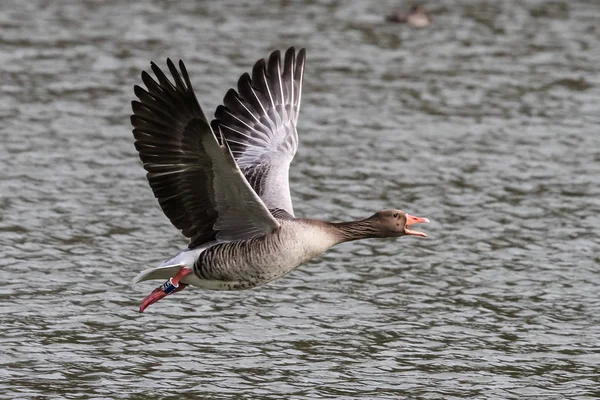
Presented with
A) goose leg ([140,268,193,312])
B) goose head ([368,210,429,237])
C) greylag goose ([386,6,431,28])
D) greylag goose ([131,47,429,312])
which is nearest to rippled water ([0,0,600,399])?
greylag goose ([386,6,431,28])

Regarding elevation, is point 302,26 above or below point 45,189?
above

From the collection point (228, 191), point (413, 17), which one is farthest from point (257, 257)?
point (413, 17)

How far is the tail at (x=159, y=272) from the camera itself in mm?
10500

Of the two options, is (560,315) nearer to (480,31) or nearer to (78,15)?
(480,31)

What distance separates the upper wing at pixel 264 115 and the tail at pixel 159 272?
4.95 feet

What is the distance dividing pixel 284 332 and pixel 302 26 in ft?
42.1

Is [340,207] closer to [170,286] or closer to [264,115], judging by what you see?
[264,115]

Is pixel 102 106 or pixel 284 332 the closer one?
pixel 284 332

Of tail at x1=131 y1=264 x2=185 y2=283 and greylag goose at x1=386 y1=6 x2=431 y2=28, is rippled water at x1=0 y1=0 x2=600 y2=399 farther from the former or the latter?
tail at x1=131 y1=264 x2=185 y2=283

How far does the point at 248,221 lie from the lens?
1066 cm

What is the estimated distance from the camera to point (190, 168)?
33.3 ft

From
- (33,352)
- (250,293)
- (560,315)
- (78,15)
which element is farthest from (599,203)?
(78,15)

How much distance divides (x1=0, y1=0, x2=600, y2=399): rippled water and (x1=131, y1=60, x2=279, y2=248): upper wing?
136 cm

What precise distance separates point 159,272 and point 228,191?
3.34 ft
